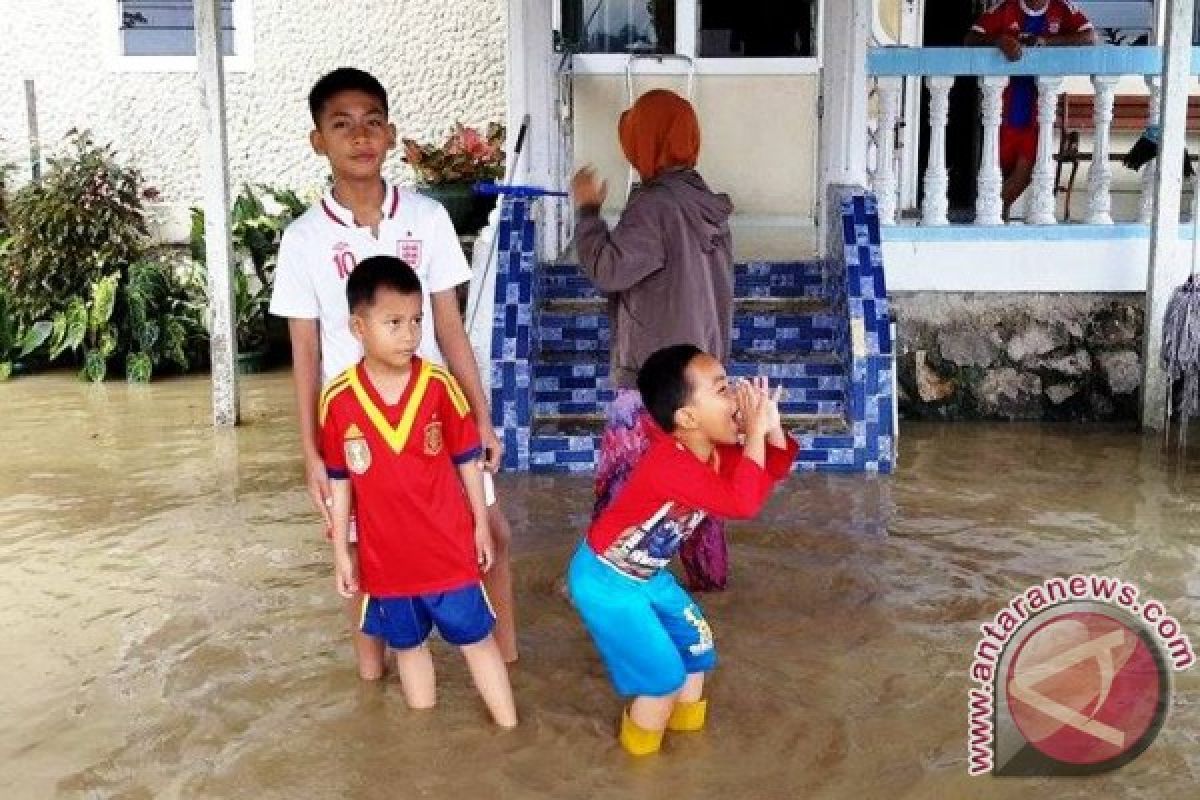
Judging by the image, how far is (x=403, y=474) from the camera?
11.0 ft

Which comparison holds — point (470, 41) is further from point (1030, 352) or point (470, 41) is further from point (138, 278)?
point (1030, 352)

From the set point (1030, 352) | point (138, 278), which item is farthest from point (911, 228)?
point (138, 278)

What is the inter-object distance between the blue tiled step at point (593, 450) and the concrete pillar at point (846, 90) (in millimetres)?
1382

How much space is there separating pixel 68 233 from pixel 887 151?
5344 millimetres

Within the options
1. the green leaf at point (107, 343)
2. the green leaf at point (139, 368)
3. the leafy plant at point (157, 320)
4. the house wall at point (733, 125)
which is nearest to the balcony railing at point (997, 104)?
the house wall at point (733, 125)

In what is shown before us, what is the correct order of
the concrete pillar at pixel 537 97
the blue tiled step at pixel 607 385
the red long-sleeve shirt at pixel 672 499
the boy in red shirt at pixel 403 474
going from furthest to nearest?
the concrete pillar at pixel 537 97, the blue tiled step at pixel 607 385, the boy in red shirt at pixel 403 474, the red long-sleeve shirt at pixel 672 499

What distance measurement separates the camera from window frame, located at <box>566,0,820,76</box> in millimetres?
8172

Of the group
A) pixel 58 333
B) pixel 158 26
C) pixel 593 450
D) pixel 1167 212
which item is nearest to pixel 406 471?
pixel 593 450

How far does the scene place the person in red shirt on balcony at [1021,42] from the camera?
7211mm

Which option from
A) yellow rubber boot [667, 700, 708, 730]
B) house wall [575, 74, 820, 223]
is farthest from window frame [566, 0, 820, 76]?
yellow rubber boot [667, 700, 708, 730]

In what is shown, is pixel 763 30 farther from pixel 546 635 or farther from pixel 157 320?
pixel 546 635

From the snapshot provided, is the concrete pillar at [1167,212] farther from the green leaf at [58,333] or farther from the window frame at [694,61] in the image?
the green leaf at [58,333]

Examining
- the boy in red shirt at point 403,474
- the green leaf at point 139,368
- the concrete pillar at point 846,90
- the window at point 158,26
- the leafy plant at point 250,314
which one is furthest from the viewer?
the window at point 158,26

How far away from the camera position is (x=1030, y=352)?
741cm
